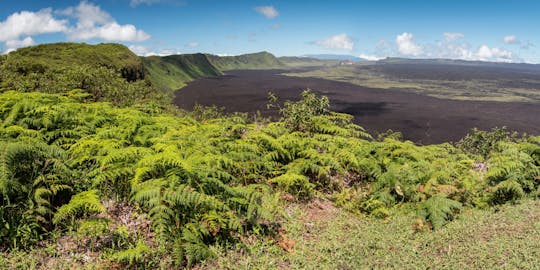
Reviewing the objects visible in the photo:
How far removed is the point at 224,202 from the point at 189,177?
789mm

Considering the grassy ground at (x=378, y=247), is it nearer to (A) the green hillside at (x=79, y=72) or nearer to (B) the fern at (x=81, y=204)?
(B) the fern at (x=81, y=204)

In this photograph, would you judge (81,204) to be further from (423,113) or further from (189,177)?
(423,113)

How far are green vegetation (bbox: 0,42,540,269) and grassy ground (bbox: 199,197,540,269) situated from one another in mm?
32

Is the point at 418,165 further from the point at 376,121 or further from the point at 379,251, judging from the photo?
the point at 376,121

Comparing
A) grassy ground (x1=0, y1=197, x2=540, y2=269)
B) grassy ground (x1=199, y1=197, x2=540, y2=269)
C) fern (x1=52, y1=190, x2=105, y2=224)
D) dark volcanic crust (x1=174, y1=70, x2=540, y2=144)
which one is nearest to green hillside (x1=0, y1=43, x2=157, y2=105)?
fern (x1=52, y1=190, x2=105, y2=224)

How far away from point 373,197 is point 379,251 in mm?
2623

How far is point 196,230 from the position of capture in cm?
533

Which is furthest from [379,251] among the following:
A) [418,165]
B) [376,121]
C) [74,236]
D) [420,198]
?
[376,121]

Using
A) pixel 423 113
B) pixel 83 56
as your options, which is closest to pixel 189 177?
pixel 83 56

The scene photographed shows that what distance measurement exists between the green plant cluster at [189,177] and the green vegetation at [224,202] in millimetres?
35

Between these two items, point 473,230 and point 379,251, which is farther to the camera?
point 473,230

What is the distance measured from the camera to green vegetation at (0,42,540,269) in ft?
17.4

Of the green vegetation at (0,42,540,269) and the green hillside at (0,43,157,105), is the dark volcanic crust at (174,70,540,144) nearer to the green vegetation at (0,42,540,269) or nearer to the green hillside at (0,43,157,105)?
the green hillside at (0,43,157,105)

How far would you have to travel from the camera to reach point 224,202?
232 inches
